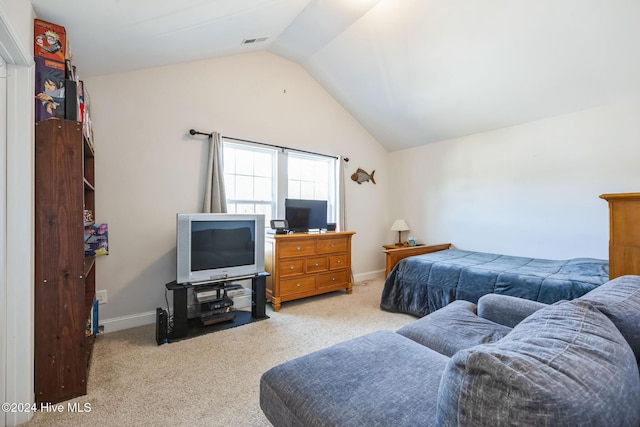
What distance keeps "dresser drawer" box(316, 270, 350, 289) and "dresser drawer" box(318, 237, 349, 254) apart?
294 mm

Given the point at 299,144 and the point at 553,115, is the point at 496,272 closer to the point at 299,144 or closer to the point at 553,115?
the point at 553,115

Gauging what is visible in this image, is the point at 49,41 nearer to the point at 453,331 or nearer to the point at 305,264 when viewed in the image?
the point at 305,264

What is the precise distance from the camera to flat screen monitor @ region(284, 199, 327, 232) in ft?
12.1

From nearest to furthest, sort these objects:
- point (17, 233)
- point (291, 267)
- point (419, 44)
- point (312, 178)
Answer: point (17, 233) < point (419, 44) < point (291, 267) < point (312, 178)

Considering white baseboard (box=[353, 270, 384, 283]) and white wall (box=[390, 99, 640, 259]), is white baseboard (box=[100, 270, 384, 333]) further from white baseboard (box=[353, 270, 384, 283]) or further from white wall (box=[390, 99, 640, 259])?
white wall (box=[390, 99, 640, 259])

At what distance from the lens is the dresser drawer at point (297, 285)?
129 inches

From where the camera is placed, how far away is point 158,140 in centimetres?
292

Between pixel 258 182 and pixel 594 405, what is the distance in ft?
11.5

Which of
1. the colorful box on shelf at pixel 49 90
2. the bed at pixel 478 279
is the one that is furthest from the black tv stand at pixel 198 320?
the colorful box on shelf at pixel 49 90

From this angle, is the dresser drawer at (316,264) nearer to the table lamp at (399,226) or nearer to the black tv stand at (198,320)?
the black tv stand at (198,320)

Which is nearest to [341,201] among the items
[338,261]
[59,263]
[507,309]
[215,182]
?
[338,261]

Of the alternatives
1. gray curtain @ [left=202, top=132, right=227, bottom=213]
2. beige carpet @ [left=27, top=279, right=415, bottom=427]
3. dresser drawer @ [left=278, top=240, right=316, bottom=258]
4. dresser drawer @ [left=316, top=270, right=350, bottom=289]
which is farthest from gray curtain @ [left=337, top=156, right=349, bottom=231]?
gray curtain @ [left=202, top=132, right=227, bottom=213]

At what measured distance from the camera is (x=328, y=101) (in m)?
4.34

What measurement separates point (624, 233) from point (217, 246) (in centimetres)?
296
